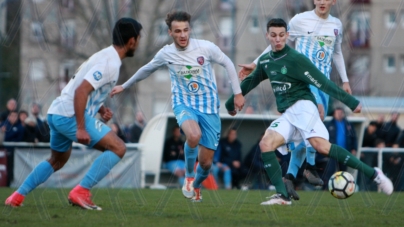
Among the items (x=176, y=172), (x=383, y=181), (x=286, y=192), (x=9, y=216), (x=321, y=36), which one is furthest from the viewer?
(x=176, y=172)

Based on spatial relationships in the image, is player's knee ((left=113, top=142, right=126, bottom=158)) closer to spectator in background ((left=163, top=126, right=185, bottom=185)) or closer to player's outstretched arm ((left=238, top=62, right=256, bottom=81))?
player's outstretched arm ((left=238, top=62, right=256, bottom=81))

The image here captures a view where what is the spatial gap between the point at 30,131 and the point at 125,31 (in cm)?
950

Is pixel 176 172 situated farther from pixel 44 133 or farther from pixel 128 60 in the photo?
pixel 128 60

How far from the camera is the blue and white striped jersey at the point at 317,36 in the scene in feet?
36.8

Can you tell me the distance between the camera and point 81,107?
8.16 m

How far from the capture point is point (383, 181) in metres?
8.87

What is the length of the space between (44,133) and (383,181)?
10.2 meters

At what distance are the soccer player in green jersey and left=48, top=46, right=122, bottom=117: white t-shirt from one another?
2150 millimetres

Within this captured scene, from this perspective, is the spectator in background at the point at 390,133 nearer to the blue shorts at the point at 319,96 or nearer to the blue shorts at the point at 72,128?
the blue shorts at the point at 319,96

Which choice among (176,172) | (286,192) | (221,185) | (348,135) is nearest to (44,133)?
(176,172)

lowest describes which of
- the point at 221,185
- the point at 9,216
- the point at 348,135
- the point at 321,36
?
the point at 221,185

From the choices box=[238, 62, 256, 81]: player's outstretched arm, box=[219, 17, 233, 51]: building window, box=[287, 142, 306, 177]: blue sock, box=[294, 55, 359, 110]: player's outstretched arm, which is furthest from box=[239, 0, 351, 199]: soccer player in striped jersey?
box=[219, 17, 233, 51]: building window

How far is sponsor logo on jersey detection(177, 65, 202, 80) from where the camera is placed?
10398 mm

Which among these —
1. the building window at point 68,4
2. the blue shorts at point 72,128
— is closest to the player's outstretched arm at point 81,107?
the blue shorts at point 72,128
